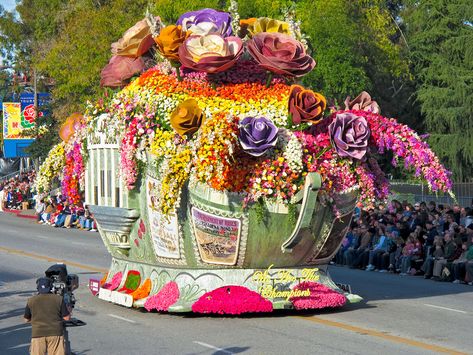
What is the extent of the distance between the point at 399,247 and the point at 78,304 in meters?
9.10

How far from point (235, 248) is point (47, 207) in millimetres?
29936

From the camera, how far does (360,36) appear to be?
155ft

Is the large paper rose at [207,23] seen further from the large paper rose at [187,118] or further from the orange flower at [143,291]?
the orange flower at [143,291]

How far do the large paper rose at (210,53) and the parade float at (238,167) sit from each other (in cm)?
2

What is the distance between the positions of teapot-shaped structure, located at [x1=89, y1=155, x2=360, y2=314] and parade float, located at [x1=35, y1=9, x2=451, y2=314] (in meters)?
0.02

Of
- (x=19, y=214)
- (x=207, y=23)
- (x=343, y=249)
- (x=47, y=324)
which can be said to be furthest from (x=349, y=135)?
(x=19, y=214)

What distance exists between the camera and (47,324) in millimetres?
10430

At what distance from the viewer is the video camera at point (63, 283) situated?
1107 cm

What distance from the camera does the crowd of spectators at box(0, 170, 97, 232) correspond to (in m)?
39.9

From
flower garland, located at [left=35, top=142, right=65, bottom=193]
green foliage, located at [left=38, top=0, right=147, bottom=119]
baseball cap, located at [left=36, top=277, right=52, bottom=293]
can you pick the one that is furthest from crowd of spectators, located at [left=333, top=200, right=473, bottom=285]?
green foliage, located at [left=38, top=0, right=147, bottom=119]

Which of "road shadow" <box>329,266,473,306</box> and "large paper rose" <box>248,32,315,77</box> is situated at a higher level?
"large paper rose" <box>248,32,315,77</box>

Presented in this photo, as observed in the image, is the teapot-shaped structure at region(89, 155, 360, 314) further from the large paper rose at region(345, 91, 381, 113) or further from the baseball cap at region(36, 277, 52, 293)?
the baseball cap at region(36, 277, 52, 293)

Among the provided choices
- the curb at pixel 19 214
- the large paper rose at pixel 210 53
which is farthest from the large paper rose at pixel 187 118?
the curb at pixel 19 214

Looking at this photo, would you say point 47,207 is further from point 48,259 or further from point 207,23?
point 207,23
